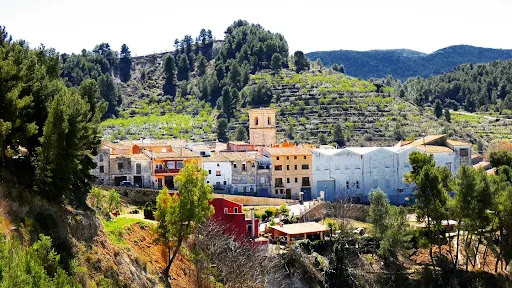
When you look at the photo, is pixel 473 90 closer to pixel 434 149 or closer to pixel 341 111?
pixel 341 111

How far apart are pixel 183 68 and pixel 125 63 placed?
1867 cm

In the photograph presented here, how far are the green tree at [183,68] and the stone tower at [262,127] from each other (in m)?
63.6

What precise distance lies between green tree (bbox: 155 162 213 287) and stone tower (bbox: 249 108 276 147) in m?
46.8

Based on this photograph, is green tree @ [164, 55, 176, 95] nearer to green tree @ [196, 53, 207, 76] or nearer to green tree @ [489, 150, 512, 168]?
green tree @ [196, 53, 207, 76]

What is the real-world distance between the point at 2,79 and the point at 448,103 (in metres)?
133

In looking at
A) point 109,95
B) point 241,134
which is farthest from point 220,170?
point 109,95

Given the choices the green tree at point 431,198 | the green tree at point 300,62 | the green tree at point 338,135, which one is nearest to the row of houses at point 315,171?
the green tree at point 431,198

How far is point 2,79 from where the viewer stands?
26.4 m

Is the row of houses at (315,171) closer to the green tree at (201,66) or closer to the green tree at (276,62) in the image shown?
the green tree at (276,62)

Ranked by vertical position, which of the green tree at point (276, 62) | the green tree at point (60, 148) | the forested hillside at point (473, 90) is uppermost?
the green tree at point (276, 62)

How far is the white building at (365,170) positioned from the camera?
63125mm

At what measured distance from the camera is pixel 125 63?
154375 mm

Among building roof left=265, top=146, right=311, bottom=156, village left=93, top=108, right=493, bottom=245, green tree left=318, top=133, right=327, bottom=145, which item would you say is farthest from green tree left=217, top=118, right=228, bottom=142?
building roof left=265, top=146, right=311, bottom=156

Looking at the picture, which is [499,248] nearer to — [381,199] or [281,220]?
[381,199]
